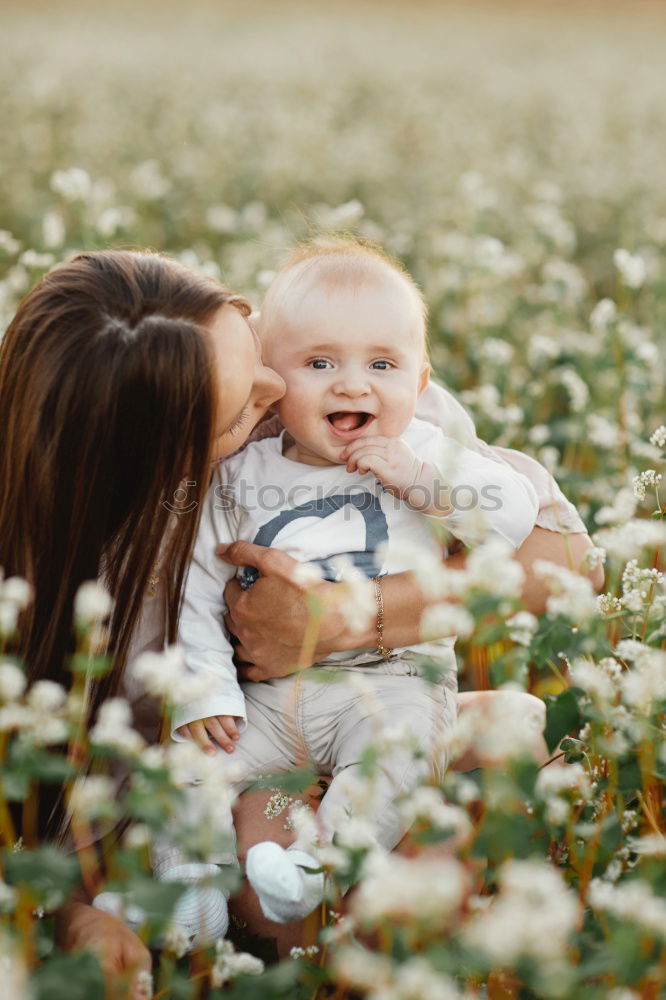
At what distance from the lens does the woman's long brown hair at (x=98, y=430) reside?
2.09 metres

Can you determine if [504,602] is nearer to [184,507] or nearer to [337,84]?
[184,507]

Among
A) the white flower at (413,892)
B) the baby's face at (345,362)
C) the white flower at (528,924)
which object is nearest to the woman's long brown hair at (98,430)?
the baby's face at (345,362)

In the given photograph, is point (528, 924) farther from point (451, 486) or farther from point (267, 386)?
A: point (267, 386)

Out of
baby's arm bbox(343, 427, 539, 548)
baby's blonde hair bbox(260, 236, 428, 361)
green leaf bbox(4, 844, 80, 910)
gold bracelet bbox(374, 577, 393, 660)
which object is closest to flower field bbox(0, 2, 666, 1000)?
green leaf bbox(4, 844, 80, 910)

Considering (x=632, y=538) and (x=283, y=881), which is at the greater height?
(x=632, y=538)

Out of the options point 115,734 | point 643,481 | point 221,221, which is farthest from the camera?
point 221,221

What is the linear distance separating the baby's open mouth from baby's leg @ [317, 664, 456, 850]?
1.81 ft

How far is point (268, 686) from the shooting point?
8.20 ft

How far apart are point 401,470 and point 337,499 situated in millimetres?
192

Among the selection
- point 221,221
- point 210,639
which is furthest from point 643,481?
point 221,221

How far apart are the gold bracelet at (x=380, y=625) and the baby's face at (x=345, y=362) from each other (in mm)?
314

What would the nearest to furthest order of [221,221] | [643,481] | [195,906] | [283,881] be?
[283,881] < [195,906] < [643,481] < [221,221]

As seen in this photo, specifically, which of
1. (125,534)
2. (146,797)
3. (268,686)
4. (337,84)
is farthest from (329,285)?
(337,84)

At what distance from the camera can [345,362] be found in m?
2.47
